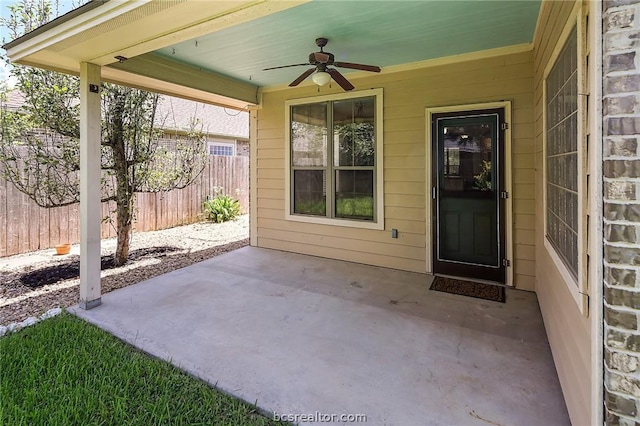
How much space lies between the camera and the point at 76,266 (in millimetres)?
4957

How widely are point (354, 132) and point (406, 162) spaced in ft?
3.03

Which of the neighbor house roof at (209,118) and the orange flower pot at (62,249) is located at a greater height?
the neighbor house roof at (209,118)

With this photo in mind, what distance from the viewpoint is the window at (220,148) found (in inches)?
470

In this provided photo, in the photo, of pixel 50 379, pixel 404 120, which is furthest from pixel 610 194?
pixel 404 120

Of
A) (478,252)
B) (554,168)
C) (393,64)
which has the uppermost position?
(393,64)

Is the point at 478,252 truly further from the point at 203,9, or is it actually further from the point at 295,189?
the point at 203,9

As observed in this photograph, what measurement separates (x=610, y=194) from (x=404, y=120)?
3523 millimetres

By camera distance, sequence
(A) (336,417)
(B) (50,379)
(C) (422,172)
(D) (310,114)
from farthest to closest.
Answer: (D) (310,114) → (C) (422,172) → (B) (50,379) → (A) (336,417)

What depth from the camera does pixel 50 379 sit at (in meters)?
2.18

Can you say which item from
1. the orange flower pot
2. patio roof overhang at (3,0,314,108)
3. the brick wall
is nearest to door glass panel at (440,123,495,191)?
patio roof overhang at (3,0,314,108)

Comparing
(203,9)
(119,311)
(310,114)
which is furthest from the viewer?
(310,114)

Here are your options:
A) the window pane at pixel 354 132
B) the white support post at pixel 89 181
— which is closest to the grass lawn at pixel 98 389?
the white support post at pixel 89 181

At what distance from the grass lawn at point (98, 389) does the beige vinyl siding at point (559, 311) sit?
1.55 meters

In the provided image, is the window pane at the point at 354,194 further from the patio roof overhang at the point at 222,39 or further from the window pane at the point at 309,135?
the patio roof overhang at the point at 222,39
